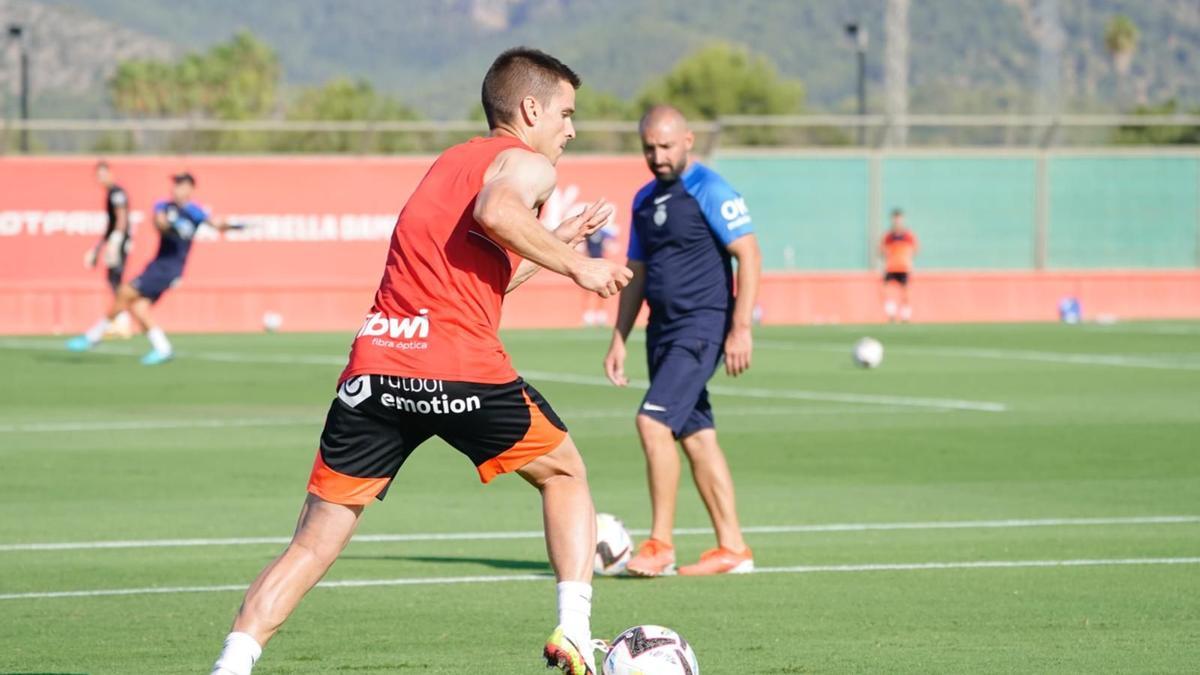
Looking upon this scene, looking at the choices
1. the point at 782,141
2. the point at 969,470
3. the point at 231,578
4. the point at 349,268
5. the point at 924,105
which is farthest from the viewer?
the point at 924,105

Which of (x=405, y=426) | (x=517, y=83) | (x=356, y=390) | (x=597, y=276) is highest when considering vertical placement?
(x=517, y=83)

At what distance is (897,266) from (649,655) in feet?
94.4

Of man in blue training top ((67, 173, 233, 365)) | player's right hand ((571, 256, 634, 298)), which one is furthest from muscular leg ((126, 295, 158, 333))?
player's right hand ((571, 256, 634, 298))

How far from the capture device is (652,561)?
378 inches

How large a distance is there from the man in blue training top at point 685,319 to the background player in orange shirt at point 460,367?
3.09 m

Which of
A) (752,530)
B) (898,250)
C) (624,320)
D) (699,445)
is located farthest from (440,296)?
(898,250)

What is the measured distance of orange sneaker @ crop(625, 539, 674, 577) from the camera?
9555 mm

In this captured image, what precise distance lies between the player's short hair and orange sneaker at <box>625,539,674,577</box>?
11.5 feet

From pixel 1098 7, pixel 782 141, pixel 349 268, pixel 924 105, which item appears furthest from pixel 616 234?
pixel 1098 7

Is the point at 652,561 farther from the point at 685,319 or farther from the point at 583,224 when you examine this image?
the point at 583,224

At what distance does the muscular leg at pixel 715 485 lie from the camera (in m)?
9.73

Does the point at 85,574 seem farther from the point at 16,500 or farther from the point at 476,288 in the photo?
the point at 476,288

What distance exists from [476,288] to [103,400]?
44.9 feet

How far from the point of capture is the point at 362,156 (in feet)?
→ 124
